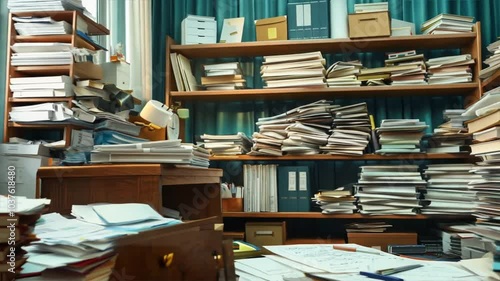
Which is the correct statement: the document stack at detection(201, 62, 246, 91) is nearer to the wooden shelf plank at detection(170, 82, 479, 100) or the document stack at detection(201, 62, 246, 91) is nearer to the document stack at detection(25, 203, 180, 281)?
the wooden shelf plank at detection(170, 82, 479, 100)

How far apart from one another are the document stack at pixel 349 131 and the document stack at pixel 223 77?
674mm

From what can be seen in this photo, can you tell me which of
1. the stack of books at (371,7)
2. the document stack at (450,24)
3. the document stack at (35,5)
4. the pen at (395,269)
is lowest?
the pen at (395,269)

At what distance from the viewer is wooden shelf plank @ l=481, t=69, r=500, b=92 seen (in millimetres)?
2330

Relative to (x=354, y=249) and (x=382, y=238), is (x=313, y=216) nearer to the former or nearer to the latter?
(x=382, y=238)

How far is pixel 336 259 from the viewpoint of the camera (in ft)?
3.53

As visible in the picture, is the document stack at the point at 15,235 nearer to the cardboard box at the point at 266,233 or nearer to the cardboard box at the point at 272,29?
the cardboard box at the point at 266,233

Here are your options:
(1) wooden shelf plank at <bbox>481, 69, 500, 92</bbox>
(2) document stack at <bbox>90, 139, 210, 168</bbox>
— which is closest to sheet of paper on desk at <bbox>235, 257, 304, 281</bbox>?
(2) document stack at <bbox>90, 139, 210, 168</bbox>

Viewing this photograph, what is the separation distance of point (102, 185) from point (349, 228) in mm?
1970

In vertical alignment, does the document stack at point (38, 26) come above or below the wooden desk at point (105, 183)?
above

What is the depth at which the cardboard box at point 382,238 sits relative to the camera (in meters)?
2.79

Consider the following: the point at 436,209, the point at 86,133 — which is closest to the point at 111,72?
the point at 86,133

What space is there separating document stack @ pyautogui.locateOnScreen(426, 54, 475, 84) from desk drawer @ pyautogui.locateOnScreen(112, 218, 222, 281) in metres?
2.38

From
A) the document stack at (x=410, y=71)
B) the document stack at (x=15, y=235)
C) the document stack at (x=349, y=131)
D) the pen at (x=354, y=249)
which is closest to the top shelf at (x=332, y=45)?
the document stack at (x=410, y=71)

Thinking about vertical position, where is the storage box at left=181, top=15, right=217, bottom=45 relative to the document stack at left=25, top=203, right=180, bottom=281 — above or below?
above
